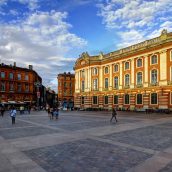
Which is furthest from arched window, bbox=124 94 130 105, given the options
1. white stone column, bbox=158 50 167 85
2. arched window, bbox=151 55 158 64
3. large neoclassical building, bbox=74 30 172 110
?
arched window, bbox=151 55 158 64

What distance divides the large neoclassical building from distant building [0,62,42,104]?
1734 centimetres

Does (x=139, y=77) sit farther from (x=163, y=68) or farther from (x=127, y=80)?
(x=163, y=68)

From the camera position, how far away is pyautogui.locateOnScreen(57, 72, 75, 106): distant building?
111250 mm

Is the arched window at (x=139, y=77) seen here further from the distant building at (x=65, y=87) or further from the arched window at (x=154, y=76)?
the distant building at (x=65, y=87)

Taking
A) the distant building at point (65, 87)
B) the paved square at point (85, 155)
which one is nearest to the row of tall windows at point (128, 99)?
the paved square at point (85, 155)

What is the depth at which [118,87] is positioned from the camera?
54.3 meters

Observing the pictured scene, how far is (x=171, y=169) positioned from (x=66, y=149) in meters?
4.99

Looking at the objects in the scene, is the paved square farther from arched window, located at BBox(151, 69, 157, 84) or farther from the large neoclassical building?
arched window, located at BBox(151, 69, 157, 84)

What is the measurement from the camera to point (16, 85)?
71188 millimetres

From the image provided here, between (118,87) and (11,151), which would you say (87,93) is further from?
(11,151)

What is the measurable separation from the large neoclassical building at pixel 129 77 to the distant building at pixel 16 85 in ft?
56.9

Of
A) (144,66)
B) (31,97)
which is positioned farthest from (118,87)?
(31,97)

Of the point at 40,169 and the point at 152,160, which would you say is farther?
the point at 152,160

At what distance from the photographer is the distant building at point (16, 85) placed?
67650mm
